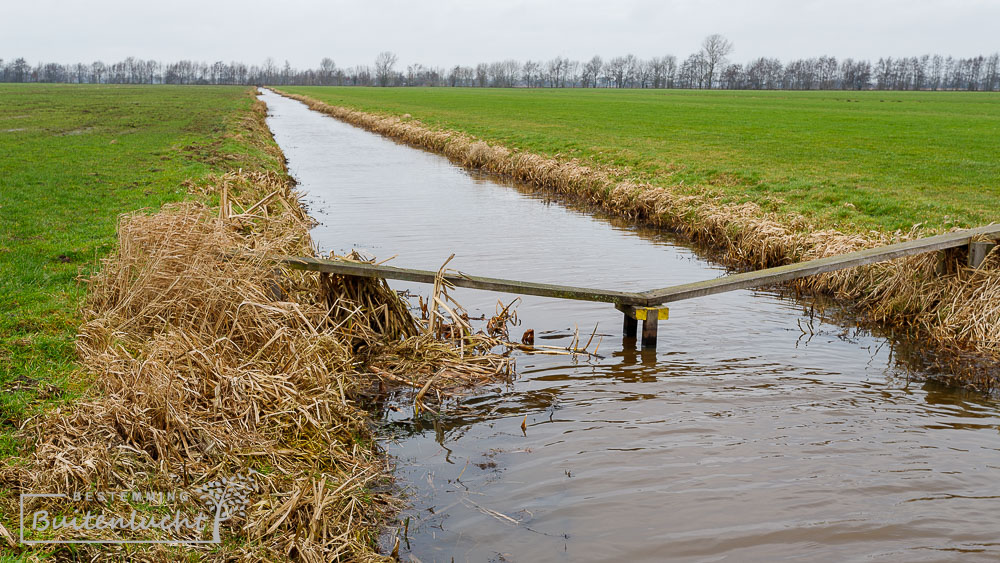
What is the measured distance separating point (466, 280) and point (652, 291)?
228 centimetres

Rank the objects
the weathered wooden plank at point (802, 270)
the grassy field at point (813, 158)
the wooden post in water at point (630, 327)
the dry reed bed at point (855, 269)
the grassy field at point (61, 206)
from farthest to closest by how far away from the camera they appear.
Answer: the grassy field at point (813, 158)
the wooden post in water at point (630, 327)
the weathered wooden plank at point (802, 270)
the dry reed bed at point (855, 269)
the grassy field at point (61, 206)

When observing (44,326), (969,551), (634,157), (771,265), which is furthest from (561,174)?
(969,551)

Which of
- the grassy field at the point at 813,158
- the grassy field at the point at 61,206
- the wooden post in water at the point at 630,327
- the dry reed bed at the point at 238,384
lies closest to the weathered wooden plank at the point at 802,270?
the wooden post in water at the point at 630,327

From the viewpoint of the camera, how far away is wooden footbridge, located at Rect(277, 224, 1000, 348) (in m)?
8.30

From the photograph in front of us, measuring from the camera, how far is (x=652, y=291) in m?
9.05

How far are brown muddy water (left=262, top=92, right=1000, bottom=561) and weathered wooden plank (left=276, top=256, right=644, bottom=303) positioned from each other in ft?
2.24

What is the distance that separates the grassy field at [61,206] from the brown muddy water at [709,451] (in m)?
2.94

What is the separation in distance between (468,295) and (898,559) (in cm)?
725

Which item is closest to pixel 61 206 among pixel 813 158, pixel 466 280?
pixel 466 280

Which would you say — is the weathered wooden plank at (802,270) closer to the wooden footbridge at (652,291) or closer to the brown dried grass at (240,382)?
the wooden footbridge at (652,291)

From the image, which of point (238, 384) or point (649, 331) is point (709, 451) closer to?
point (649, 331)

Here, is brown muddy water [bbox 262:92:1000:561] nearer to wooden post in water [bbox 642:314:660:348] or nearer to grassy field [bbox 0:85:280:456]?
wooden post in water [bbox 642:314:660:348]

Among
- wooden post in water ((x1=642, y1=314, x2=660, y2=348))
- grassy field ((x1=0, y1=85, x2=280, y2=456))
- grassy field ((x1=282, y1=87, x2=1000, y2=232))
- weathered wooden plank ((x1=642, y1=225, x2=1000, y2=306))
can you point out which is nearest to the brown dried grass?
grassy field ((x1=0, y1=85, x2=280, y2=456))

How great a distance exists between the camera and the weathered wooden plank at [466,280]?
8242 millimetres
